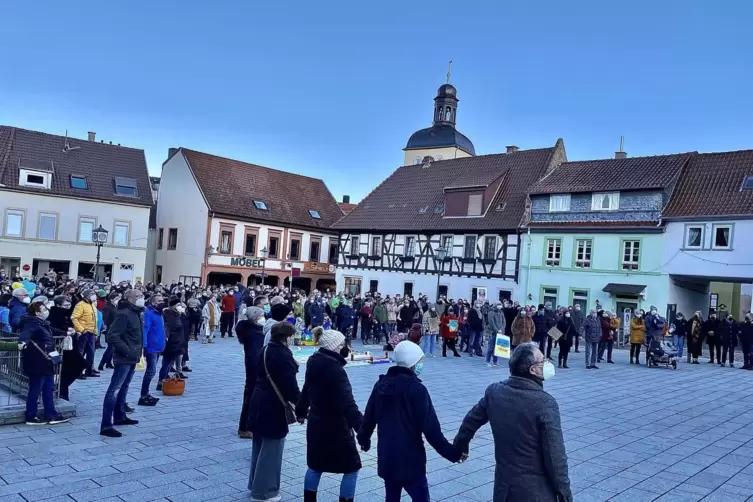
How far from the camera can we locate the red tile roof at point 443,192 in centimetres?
3416

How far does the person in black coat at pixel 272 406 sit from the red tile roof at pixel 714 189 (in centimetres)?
2597

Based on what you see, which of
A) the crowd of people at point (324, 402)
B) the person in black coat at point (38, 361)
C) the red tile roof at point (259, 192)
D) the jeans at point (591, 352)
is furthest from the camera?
the red tile roof at point (259, 192)

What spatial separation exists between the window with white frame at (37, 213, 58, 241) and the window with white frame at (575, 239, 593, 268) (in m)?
28.5

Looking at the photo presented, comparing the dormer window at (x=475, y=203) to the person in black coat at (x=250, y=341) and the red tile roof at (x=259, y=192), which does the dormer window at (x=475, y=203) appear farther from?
the person in black coat at (x=250, y=341)

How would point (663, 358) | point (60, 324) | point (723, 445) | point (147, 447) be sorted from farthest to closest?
point (663, 358), point (60, 324), point (723, 445), point (147, 447)

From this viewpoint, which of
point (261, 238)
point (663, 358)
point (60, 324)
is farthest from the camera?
point (261, 238)

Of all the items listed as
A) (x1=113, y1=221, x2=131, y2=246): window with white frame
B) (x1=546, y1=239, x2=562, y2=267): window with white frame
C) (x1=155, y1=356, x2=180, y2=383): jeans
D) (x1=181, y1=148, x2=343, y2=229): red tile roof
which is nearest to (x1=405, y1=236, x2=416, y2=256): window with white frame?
(x1=546, y1=239, x2=562, y2=267): window with white frame

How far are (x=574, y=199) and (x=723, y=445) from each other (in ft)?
76.2

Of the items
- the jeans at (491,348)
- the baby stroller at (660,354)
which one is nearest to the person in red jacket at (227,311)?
the jeans at (491,348)

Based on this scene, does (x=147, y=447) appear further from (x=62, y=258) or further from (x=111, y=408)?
(x=62, y=258)

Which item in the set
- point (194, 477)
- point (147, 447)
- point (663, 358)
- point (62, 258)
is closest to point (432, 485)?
point (194, 477)

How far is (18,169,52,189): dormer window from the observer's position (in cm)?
3388

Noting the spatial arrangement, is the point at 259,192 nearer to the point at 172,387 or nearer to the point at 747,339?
the point at 747,339

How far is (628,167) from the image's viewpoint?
102ft
